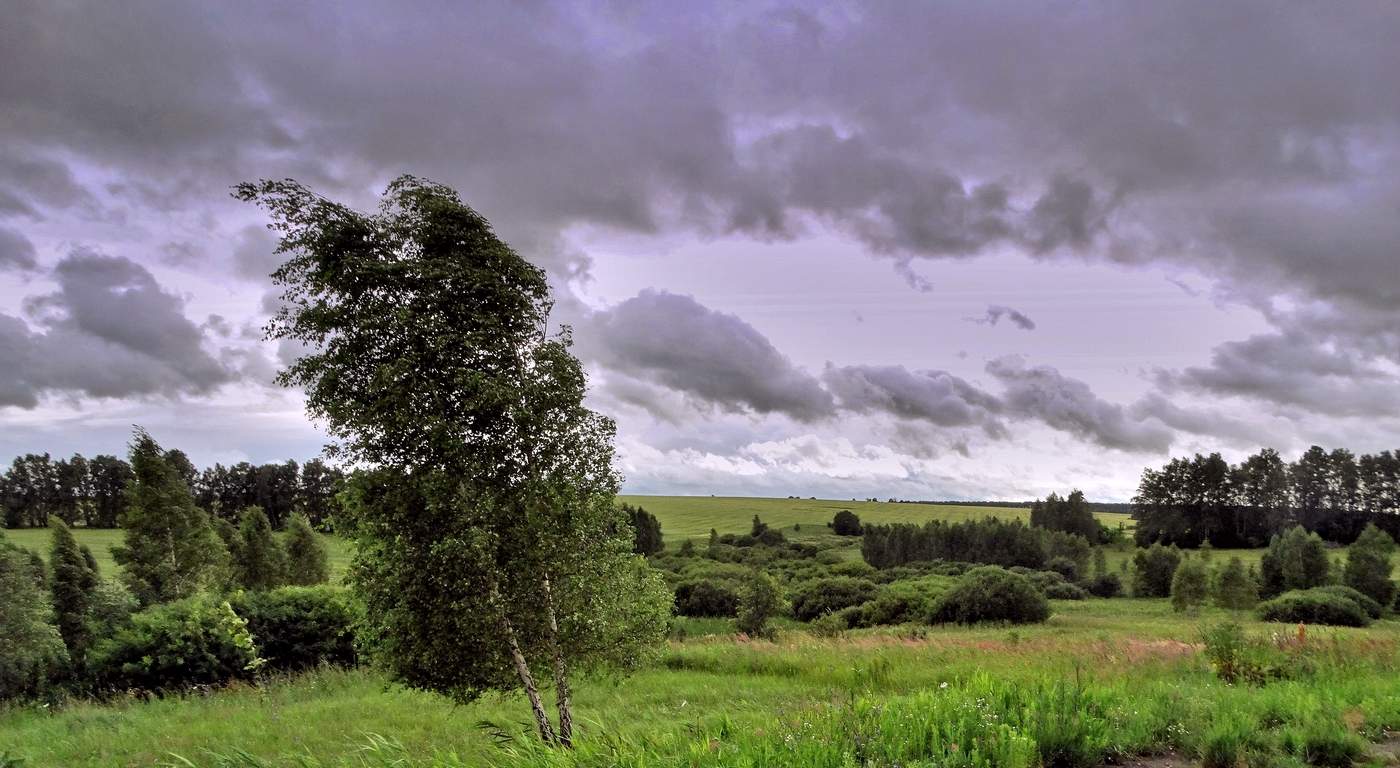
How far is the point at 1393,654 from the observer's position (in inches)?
472

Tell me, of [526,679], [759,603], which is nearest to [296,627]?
[759,603]

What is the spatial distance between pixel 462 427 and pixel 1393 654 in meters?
15.9

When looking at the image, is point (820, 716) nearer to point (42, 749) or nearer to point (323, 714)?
point (323, 714)

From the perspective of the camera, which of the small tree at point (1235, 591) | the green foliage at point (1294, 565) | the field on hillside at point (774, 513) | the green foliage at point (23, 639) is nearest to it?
the green foliage at point (23, 639)

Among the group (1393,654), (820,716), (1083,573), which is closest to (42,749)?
(820,716)

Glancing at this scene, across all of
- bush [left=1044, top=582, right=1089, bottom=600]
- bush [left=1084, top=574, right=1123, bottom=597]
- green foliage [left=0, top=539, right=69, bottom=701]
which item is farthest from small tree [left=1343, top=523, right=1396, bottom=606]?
green foliage [left=0, top=539, right=69, bottom=701]

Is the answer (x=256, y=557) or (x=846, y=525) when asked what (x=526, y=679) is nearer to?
(x=256, y=557)

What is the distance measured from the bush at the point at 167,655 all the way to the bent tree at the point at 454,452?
15.4m

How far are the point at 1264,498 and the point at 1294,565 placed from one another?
50246 mm

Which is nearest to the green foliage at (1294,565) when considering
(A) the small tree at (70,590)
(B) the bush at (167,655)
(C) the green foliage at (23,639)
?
(B) the bush at (167,655)

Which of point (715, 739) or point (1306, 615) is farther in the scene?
point (1306, 615)

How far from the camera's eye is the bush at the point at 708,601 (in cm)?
4371

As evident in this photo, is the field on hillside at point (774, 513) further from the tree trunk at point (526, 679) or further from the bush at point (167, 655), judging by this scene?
the tree trunk at point (526, 679)

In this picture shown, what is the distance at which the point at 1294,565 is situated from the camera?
50.6m
